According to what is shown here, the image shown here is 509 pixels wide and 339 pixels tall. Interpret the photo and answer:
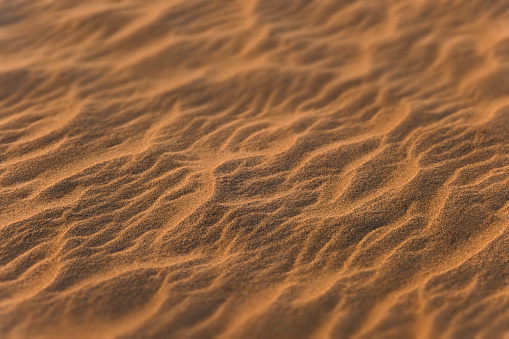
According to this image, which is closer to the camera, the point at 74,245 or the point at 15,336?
the point at 15,336

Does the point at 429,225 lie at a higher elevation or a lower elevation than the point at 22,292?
lower

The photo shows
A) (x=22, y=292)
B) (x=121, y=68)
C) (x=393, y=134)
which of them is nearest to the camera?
(x=22, y=292)

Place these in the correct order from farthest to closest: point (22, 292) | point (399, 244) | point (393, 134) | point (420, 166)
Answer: point (393, 134) → point (420, 166) → point (399, 244) → point (22, 292)

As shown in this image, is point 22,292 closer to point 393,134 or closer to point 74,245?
point 74,245

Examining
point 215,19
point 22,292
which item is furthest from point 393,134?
point 22,292

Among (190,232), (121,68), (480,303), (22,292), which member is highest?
(121,68)

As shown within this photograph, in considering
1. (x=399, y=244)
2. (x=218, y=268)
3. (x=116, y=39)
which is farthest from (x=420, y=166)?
(x=116, y=39)
